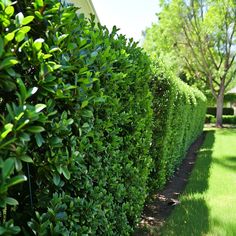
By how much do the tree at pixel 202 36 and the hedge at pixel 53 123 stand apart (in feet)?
80.3

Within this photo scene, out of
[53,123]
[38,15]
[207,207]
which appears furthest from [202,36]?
[53,123]

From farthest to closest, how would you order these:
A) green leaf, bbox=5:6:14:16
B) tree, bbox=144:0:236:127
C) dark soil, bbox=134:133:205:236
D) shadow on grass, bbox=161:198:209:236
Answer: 1. tree, bbox=144:0:236:127
2. dark soil, bbox=134:133:205:236
3. shadow on grass, bbox=161:198:209:236
4. green leaf, bbox=5:6:14:16

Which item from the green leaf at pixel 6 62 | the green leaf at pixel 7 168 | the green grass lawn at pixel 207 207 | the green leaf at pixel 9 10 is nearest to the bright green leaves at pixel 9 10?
the green leaf at pixel 9 10

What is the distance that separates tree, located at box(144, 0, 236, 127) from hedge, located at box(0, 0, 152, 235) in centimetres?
2447

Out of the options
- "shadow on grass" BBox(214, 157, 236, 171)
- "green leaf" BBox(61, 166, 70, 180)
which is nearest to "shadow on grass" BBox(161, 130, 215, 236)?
"shadow on grass" BBox(214, 157, 236, 171)

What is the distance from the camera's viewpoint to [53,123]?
197cm

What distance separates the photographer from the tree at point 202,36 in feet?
91.9

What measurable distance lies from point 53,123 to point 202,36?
93.1ft

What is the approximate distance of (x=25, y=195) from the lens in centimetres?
205

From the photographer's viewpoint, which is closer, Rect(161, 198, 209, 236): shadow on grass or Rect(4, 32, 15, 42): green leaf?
Rect(4, 32, 15, 42): green leaf

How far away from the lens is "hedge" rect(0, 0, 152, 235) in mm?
1608

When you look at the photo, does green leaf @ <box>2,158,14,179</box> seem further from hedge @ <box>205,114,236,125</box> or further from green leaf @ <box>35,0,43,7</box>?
hedge @ <box>205,114,236,125</box>

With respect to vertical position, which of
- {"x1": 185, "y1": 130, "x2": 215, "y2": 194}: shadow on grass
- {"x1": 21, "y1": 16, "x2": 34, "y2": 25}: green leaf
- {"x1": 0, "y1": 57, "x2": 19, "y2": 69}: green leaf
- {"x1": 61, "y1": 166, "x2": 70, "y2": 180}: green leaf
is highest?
{"x1": 21, "y1": 16, "x2": 34, "y2": 25}: green leaf

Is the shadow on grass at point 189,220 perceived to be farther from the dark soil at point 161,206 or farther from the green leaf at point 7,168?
the green leaf at point 7,168
